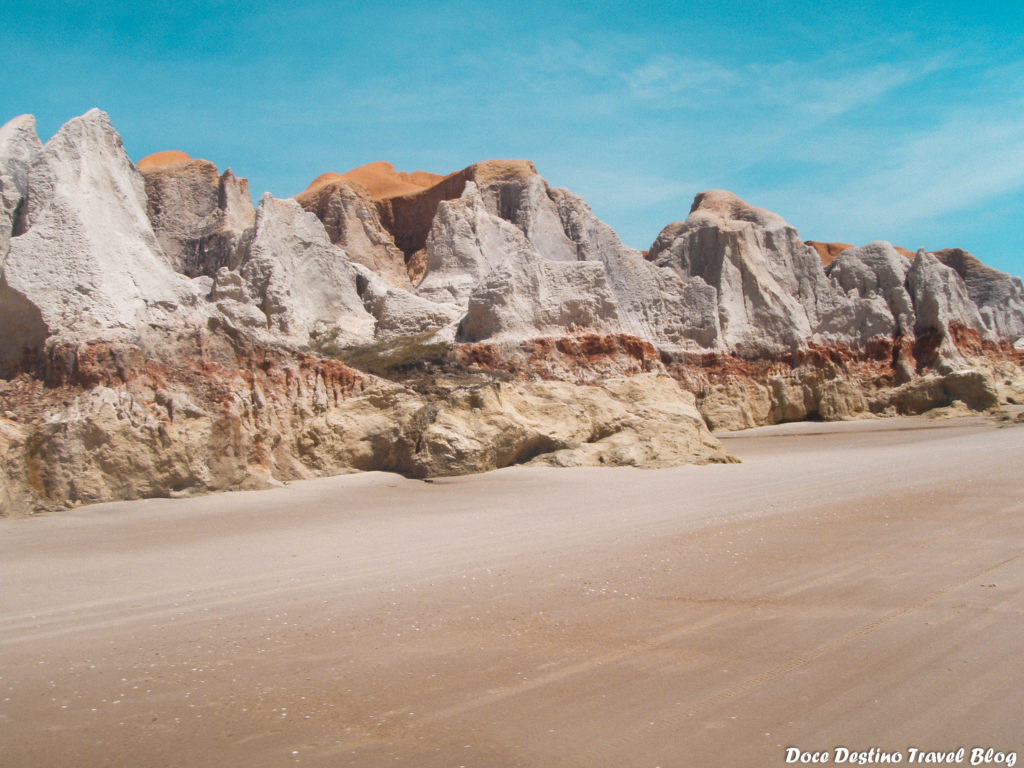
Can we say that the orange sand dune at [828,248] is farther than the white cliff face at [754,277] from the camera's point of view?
Yes

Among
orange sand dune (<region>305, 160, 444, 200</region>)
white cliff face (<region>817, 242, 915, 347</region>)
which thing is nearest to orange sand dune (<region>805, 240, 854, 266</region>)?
white cliff face (<region>817, 242, 915, 347</region>)

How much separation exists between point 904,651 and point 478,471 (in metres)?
9.73

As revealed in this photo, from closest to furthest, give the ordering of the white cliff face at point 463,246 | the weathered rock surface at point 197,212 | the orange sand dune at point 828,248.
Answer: the weathered rock surface at point 197,212
the white cliff face at point 463,246
the orange sand dune at point 828,248

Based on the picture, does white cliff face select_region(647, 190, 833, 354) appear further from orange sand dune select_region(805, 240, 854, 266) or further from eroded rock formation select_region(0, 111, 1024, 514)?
orange sand dune select_region(805, 240, 854, 266)

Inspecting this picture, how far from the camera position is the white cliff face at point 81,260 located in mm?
11516

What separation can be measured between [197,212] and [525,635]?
75.9ft

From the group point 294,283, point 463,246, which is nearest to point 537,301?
point 294,283

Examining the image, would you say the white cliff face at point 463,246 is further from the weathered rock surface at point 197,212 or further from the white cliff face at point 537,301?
the weathered rock surface at point 197,212

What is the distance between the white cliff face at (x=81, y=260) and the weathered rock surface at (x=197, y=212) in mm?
7360

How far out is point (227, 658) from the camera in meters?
4.37

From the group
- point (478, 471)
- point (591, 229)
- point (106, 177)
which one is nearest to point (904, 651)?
point (478, 471)

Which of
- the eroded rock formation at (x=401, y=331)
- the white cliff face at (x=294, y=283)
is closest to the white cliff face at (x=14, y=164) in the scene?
the eroded rock formation at (x=401, y=331)

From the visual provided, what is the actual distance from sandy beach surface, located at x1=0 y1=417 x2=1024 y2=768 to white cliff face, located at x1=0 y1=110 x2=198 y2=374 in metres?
3.79

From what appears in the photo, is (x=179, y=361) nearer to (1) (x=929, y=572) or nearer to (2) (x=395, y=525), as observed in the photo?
(2) (x=395, y=525)
